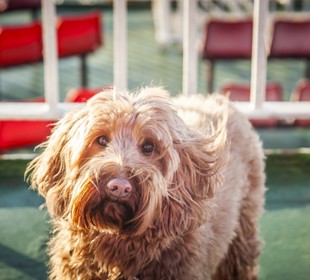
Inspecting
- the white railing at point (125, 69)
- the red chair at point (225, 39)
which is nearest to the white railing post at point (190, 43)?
the white railing at point (125, 69)

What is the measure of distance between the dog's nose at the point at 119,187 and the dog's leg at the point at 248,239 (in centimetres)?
96

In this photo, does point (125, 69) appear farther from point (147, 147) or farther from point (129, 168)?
point (129, 168)

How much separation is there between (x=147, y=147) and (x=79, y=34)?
4.69 m

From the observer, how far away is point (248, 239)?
127 inches

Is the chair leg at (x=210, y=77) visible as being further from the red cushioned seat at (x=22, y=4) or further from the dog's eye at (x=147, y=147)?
the dog's eye at (x=147, y=147)

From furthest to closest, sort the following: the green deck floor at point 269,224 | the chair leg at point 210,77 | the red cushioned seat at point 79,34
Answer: the chair leg at point 210,77 → the red cushioned seat at point 79,34 → the green deck floor at point 269,224

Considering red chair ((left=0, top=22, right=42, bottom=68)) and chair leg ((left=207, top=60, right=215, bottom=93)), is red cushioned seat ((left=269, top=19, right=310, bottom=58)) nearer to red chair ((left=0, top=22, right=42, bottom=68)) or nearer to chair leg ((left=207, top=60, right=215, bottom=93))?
chair leg ((left=207, top=60, right=215, bottom=93))

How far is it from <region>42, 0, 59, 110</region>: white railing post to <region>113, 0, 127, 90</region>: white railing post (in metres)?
0.29

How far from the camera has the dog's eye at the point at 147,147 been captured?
Result: 2.44 meters

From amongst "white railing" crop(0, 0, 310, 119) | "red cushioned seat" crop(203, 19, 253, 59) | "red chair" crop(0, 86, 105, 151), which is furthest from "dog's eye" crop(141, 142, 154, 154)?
"red cushioned seat" crop(203, 19, 253, 59)

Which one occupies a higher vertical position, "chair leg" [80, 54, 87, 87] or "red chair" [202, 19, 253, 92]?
"red chair" [202, 19, 253, 92]

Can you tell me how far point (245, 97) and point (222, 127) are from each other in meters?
2.81

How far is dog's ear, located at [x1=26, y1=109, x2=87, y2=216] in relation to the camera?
96.4 inches

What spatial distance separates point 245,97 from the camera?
5.48 meters
